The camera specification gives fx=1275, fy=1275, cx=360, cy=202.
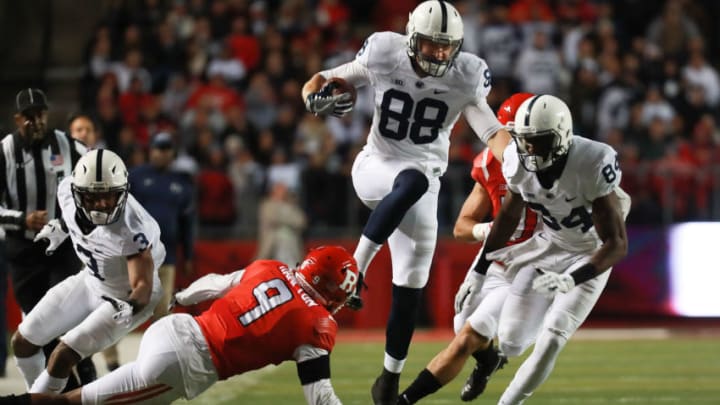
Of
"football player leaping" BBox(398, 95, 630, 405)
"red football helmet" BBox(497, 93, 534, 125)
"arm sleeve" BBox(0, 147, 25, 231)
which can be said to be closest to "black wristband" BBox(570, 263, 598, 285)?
"football player leaping" BBox(398, 95, 630, 405)

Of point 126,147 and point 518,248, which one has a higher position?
point 518,248

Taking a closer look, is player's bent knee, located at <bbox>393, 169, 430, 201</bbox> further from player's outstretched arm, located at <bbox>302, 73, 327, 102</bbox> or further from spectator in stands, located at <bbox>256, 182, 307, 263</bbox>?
spectator in stands, located at <bbox>256, 182, 307, 263</bbox>

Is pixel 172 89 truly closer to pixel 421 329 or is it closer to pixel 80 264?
pixel 421 329

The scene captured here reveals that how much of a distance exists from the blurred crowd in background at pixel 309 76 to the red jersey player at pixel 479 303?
18.4 ft

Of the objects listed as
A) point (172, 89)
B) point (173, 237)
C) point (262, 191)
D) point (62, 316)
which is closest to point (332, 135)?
point (262, 191)

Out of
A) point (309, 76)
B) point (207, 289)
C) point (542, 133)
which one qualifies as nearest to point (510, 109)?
point (542, 133)

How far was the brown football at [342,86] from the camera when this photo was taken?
288 inches

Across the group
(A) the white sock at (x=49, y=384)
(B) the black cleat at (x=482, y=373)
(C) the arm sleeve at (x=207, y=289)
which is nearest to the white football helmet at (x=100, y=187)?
(C) the arm sleeve at (x=207, y=289)

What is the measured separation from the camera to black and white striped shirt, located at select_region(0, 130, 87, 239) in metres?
8.09

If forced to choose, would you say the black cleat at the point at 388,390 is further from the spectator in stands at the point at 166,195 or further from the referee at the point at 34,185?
the spectator in stands at the point at 166,195

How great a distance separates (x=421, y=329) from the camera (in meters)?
14.1

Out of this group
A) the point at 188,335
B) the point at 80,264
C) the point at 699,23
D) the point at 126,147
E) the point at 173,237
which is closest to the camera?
the point at 188,335

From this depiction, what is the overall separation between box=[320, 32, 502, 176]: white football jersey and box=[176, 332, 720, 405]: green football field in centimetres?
173

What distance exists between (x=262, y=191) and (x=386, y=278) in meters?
1.65
